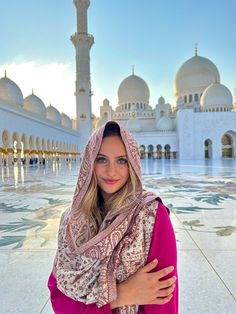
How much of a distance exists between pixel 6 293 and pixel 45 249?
52 centimetres

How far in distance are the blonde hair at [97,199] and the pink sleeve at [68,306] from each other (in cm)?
17

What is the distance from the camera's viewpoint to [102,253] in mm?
630

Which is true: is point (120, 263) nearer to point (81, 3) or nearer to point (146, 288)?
point (146, 288)

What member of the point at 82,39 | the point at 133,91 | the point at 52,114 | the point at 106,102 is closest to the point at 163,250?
the point at 82,39

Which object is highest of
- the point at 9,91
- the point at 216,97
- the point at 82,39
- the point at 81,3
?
the point at 81,3

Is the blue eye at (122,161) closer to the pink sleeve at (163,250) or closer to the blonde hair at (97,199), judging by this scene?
the blonde hair at (97,199)

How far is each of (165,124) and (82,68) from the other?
9.07 m

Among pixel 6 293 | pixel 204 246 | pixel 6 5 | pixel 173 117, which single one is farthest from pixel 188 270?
pixel 173 117

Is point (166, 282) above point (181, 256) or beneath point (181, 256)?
above

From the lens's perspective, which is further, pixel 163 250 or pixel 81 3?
pixel 81 3

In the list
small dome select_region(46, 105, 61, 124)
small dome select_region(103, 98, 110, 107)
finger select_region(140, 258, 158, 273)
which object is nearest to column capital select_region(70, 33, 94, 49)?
small dome select_region(46, 105, 61, 124)

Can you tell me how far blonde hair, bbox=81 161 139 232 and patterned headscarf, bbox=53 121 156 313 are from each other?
0.02 m

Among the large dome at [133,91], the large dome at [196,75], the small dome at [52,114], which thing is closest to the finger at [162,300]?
the small dome at [52,114]

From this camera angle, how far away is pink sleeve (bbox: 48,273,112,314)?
609 millimetres
